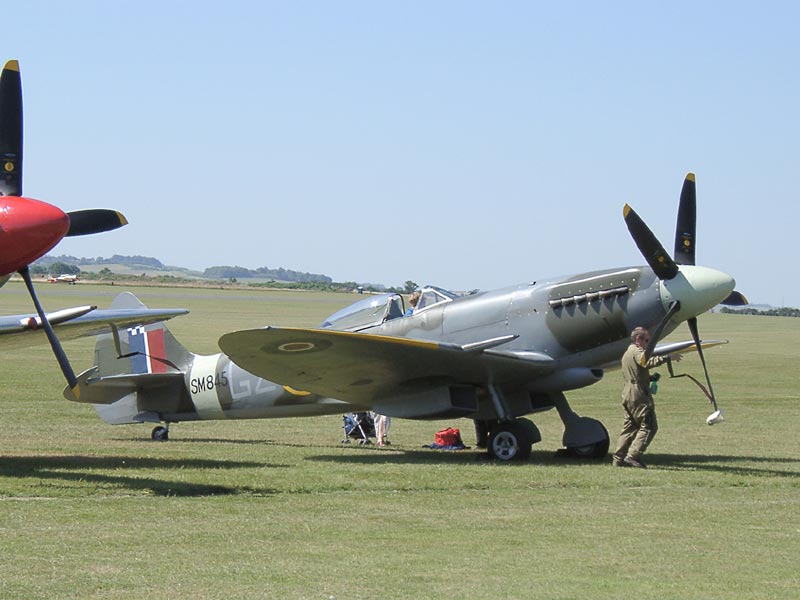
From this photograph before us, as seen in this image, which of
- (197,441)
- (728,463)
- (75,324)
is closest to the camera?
(728,463)

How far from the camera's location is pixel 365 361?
13.0m

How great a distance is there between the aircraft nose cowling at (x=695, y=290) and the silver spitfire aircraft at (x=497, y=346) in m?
0.01

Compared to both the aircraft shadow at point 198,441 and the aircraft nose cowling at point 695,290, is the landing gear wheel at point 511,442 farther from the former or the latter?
the aircraft shadow at point 198,441

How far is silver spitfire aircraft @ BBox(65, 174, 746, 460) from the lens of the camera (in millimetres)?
12719

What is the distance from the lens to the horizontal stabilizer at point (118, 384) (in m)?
15.8

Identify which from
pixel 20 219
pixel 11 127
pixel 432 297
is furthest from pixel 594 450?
pixel 11 127

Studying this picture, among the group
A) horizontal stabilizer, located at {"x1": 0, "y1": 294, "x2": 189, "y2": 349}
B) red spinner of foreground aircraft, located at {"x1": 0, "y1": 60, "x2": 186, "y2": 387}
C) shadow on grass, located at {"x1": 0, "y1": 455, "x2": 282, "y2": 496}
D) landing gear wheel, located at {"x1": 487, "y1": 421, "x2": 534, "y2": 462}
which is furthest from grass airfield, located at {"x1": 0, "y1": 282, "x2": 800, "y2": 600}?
red spinner of foreground aircraft, located at {"x1": 0, "y1": 60, "x2": 186, "y2": 387}

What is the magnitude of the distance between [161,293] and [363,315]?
81.3 meters

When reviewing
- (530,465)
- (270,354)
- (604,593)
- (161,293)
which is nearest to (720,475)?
(530,465)

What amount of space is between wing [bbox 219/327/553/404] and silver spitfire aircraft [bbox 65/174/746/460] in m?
→ 0.01

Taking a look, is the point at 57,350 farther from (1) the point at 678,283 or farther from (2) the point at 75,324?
(1) the point at 678,283

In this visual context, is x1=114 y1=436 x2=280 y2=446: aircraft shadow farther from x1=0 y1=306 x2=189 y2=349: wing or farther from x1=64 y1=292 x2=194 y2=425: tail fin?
x1=0 y1=306 x2=189 y2=349: wing

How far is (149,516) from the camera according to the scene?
873 cm

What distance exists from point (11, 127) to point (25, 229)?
3.95 ft
